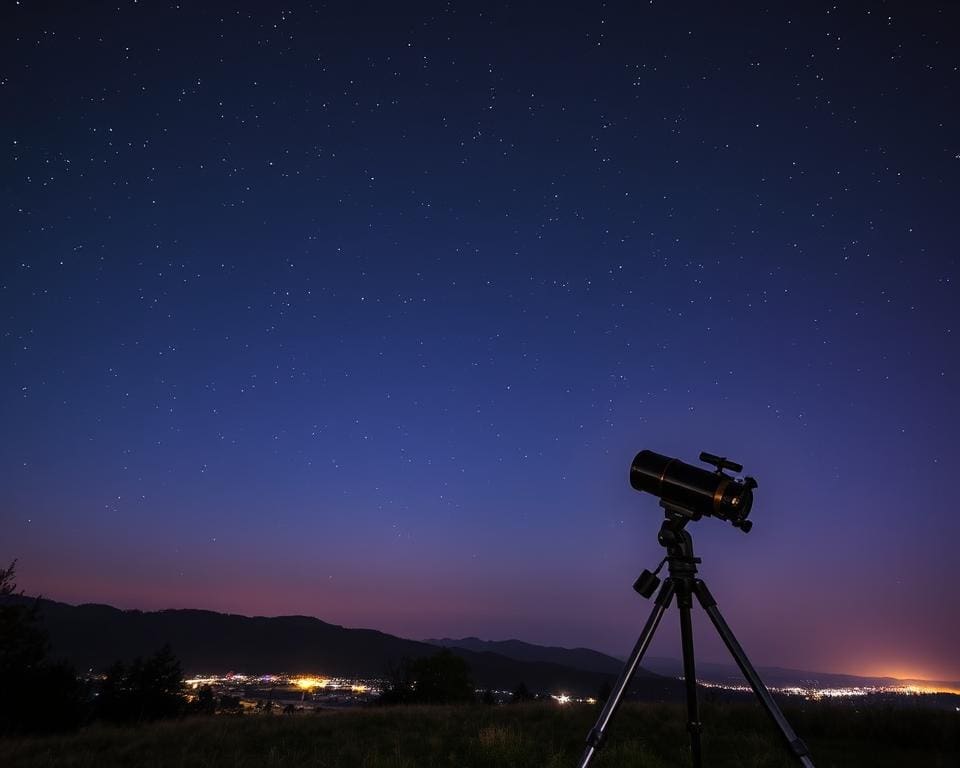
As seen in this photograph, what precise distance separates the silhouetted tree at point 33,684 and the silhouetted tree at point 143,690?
409 centimetres

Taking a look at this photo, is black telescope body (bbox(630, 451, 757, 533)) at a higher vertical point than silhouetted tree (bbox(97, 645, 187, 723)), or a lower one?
higher

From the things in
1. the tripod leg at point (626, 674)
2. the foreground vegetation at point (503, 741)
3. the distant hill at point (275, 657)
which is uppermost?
the tripod leg at point (626, 674)

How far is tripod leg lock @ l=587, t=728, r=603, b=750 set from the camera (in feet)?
9.87

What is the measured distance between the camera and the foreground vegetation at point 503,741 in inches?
217

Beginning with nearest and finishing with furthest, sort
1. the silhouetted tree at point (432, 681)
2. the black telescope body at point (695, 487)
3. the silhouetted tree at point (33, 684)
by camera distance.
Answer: the black telescope body at point (695, 487)
the silhouetted tree at point (33, 684)
the silhouetted tree at point (432, 681)

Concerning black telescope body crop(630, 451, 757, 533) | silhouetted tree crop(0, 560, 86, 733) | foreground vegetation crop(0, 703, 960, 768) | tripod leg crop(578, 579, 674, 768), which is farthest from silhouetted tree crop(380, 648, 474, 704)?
black telescope body crop(630, 451, 757, 533)

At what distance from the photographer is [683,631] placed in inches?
139

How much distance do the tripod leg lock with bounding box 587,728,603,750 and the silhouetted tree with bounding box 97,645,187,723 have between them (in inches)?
1080

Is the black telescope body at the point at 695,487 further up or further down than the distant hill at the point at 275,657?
further up

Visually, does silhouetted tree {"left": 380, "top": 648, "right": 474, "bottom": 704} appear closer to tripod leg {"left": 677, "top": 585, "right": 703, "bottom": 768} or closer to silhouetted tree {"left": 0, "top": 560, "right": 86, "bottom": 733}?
silhouetted tree {"left": 0, "top": 560, "right": 86, "bottom": 733}

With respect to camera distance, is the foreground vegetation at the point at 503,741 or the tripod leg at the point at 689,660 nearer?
the tripod leg at the point at 689,660

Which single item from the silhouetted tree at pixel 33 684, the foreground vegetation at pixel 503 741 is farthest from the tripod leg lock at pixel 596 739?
the silhouetted tree at pixel 33 684

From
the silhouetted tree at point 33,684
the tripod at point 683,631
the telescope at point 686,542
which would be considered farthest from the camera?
the silhouetted tree at point 33,684

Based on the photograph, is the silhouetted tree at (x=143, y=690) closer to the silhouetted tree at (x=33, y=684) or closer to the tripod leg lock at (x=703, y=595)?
the silhouetted tree at (x=33, y=684)
